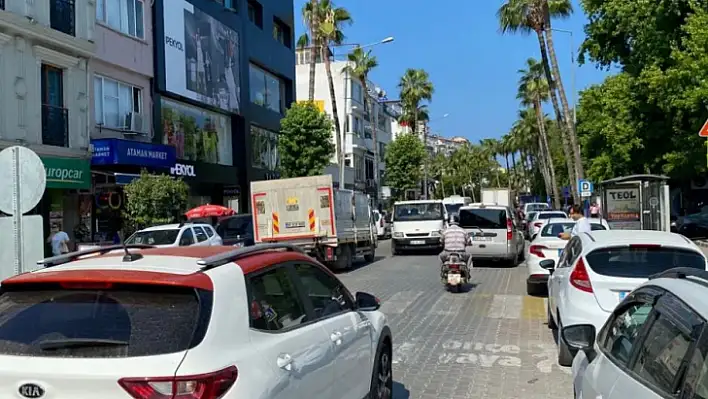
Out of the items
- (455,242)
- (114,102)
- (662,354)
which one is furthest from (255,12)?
(662,354)

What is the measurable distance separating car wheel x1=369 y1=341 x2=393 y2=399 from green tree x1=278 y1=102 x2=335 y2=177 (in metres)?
28.0

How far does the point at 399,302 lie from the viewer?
13.4m

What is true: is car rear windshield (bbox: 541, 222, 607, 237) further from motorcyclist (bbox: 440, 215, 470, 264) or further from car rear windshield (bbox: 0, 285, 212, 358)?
car rear windshield (bbox: 0, 285, 212, 358)

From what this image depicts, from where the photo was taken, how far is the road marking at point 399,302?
12336 millimetres

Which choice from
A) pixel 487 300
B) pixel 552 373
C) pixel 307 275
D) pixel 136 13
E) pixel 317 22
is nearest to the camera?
pixel 307 275

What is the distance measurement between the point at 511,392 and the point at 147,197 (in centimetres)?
1624

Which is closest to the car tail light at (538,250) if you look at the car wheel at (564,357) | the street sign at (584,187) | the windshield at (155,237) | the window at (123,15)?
the car wheel at (564,357)

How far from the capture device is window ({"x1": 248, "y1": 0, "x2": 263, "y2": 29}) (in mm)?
36250

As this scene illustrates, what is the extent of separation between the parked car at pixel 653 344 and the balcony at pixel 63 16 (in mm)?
19790

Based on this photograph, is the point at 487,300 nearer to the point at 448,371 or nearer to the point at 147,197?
the point at 448,371

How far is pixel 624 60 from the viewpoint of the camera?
3250 cm

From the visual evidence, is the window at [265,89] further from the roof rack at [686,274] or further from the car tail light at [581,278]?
the roof rack at [686,274]

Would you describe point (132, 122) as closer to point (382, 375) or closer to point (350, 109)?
point (382, 375)

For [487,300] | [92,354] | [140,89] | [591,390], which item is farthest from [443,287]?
[140,89]
